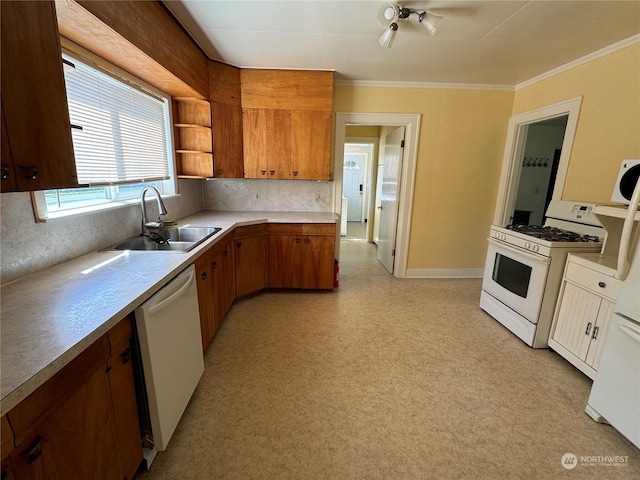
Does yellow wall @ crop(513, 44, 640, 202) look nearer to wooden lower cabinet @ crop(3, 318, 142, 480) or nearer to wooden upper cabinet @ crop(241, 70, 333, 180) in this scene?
wooden upper cabinet @ crop(241, 70, 333, 180)

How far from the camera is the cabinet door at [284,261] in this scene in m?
3.22

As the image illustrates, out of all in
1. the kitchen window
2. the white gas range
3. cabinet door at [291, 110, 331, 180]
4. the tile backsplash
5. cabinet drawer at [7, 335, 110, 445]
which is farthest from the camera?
the tile backsplash

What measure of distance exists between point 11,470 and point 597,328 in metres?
2.89

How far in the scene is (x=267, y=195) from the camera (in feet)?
12.1

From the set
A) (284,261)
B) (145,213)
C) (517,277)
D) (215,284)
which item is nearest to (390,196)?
(284,261)

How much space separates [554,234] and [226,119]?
3.33 meters

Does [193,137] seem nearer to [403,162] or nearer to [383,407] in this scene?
[403,162]

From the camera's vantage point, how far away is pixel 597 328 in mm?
1904

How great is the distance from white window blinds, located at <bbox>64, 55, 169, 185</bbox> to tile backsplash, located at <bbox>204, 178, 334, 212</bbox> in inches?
36.6

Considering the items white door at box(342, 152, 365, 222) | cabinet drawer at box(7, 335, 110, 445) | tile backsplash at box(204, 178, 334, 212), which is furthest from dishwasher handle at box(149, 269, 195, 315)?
white door at box(342, 152, 365, 222)

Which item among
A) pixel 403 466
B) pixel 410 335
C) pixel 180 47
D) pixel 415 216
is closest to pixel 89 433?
pixel 403 466

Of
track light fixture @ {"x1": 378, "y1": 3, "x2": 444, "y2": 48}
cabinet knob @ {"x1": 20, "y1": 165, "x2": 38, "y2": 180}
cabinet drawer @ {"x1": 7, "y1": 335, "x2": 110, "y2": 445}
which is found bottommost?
cabinet drawer @ {"x1": 7, "y1": 335, "x2": 110, "y2": 445}

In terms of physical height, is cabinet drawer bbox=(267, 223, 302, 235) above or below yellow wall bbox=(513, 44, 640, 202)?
below

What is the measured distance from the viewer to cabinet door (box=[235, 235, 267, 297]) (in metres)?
2.98
